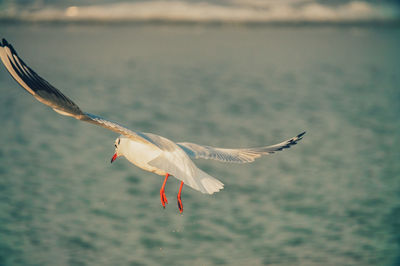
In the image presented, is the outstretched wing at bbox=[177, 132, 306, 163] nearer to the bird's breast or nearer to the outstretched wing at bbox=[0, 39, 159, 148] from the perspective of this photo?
the bird's breast

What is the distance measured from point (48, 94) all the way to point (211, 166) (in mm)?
6854

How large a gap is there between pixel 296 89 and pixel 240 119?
5.11 metres

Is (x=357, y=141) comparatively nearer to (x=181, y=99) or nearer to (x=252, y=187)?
(x=252, y=187)

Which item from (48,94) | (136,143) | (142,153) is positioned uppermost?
(48,94)

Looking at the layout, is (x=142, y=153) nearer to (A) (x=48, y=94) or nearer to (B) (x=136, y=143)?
(B) (x=136, y=143)

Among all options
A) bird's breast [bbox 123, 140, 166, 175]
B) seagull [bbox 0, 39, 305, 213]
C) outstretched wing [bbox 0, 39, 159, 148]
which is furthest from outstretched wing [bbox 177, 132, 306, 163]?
outstretched wing [bbox 0, 39, 159, 148]

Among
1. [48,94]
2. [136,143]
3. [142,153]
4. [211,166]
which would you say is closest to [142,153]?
[142,153]

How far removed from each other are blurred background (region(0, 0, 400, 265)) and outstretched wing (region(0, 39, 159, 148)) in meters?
3.07

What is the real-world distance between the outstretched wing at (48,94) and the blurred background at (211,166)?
3.07 meters

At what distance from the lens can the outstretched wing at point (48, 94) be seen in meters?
5.13

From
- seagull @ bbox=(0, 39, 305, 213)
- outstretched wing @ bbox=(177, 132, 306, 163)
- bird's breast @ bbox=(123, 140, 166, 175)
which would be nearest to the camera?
seagull @ bbox=(0, 39, 305, 213)

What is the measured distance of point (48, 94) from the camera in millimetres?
5234

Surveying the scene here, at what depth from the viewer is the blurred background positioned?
830 cm

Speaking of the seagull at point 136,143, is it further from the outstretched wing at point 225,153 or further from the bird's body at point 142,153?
the outstretched wing at point 225,153
